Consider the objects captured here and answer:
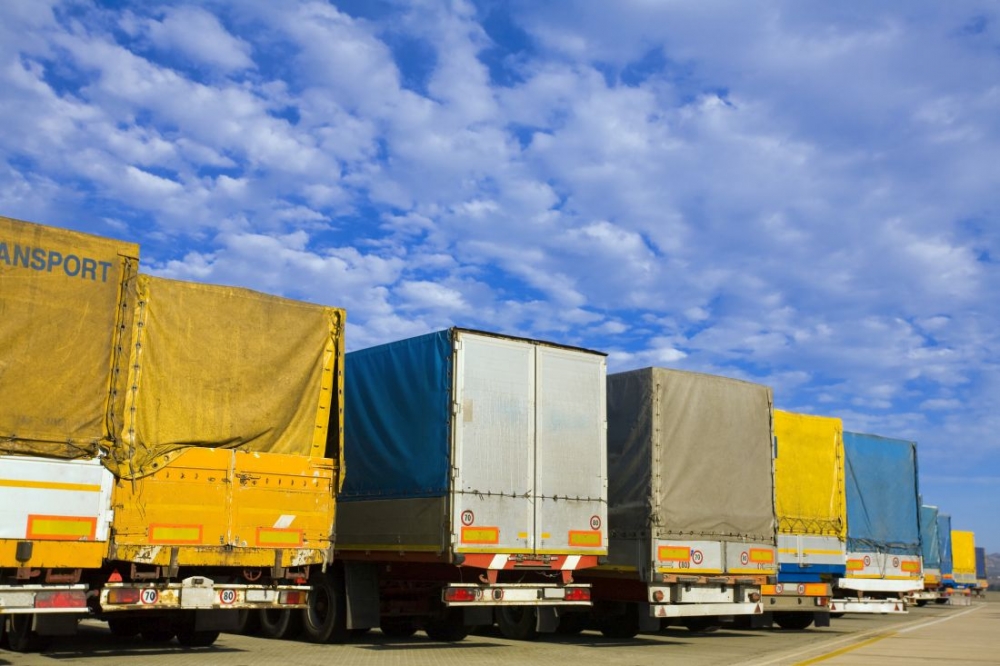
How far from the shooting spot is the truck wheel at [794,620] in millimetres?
19406

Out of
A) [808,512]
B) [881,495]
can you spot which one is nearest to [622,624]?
[808,512]

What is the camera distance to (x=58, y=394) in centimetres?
941

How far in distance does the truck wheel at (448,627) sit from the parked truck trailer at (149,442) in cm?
Answer: 336

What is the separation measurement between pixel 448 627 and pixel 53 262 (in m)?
7.42

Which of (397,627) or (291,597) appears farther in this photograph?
(397,627)

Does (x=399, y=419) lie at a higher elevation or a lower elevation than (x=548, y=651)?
higher

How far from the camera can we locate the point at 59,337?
9.46m

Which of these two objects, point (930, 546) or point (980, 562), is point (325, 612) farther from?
point (980, 562)

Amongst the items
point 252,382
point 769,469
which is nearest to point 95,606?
point 252,382

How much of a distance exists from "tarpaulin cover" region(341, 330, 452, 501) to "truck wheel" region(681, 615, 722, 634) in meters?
7.01

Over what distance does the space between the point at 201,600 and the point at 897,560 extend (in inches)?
581

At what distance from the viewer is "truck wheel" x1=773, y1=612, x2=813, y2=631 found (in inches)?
764

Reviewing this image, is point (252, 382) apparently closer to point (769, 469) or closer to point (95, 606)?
point (95, 606)

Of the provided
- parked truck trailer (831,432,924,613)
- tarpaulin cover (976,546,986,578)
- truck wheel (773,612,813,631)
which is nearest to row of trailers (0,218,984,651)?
parked truck trailer (831,432,924,613)
